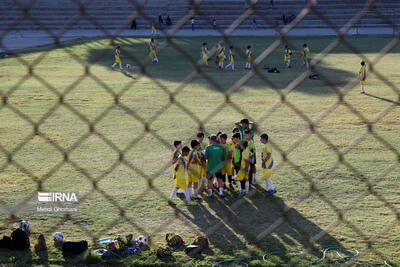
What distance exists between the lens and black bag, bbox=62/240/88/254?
566 cm

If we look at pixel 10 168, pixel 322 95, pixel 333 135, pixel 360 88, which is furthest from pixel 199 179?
pixel 360 88

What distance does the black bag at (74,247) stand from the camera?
5656 millimetres

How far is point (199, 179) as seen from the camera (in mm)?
7680

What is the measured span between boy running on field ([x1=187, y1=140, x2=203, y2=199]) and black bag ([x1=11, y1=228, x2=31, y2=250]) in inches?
107

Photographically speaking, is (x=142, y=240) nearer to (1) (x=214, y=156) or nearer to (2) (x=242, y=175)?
(1) (x=214, y=156)

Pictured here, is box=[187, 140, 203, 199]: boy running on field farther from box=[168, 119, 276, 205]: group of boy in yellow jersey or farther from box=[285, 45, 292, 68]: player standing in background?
box=[285, 45, 292, 68]: player standing in background

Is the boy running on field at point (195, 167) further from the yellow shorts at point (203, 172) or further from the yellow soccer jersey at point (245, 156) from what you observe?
Result: the yellow soccer jersey at point (245, 156)

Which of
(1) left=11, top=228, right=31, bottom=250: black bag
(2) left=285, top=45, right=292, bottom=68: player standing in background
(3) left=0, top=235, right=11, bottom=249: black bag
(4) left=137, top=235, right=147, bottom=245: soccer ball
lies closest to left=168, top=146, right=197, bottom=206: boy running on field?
(4) left=137, top=235, right=147, bottom=245: soccer ball

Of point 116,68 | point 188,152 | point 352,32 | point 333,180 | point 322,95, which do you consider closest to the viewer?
point 188,152

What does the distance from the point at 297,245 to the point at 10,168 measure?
5.59 meters

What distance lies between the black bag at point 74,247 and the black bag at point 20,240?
0.49 m

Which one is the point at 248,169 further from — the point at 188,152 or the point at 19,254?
the point at 19,254

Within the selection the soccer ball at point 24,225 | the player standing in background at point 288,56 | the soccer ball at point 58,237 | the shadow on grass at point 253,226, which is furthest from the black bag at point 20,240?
the player standing in background at point 288,56

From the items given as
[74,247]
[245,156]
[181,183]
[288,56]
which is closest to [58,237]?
[74,247]
